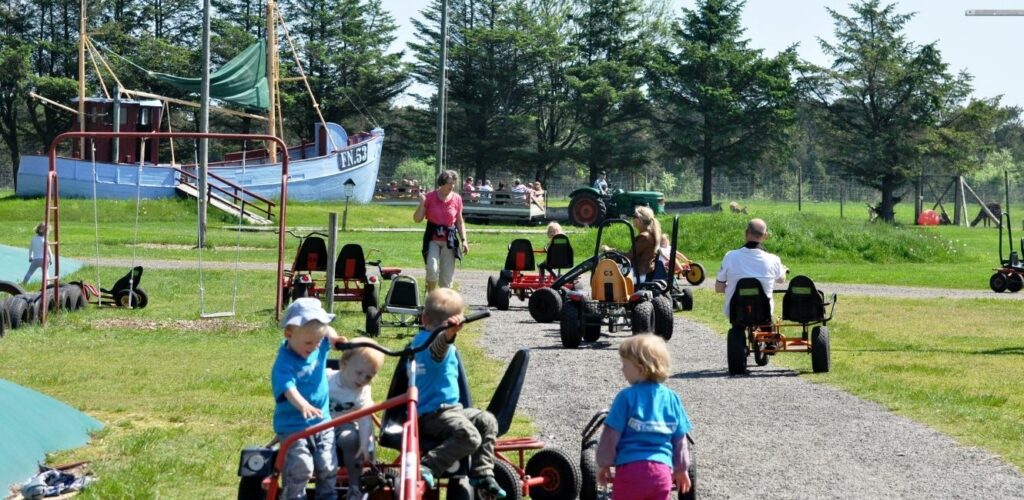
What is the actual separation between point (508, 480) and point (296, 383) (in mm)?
1422

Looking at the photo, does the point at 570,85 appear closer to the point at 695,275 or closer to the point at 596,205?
the point at 596,205

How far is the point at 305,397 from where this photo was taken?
6898mm

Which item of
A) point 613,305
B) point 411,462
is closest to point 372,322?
point 613,305

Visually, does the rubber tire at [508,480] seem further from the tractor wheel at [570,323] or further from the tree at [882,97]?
the tree at [882,97]

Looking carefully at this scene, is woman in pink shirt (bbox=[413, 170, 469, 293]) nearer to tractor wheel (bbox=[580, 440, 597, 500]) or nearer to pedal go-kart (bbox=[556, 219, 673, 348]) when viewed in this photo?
pedal go-kart (bbox=[556, 219, 673, 348])

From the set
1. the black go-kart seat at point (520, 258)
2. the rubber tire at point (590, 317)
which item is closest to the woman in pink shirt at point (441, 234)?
the rubber tire at point (590, 317)

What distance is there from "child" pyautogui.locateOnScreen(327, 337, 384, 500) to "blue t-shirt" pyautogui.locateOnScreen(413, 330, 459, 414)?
0.26 metres

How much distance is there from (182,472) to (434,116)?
7571 cm

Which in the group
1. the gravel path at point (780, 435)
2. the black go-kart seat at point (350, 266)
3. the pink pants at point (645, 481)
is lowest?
the gravel path at point (780, 435)

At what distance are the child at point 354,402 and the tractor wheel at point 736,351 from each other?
721 centimetres

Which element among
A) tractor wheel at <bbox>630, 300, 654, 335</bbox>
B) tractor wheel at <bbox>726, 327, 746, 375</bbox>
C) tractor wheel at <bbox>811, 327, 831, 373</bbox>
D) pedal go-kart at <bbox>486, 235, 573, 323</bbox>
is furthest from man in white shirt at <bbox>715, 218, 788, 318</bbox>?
pedal go-kart at <bbox>486, 235, 573, 323</bbox>

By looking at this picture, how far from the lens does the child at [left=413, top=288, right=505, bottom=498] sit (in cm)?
716

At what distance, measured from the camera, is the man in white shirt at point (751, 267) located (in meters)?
14.2

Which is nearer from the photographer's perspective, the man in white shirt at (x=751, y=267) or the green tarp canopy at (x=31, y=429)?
the green tarp canopy at (x=31, y=429)
